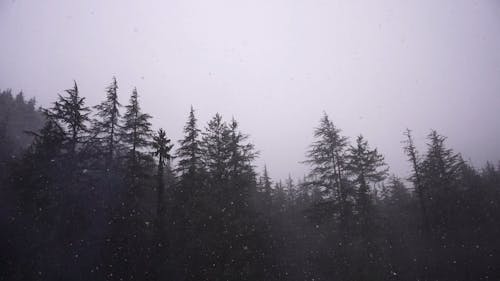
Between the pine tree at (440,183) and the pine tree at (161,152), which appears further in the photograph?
the pine tree at (440,183)

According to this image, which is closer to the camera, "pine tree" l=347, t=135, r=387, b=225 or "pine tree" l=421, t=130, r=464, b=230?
"pine tree" l=347, t=135, r=387, b=225

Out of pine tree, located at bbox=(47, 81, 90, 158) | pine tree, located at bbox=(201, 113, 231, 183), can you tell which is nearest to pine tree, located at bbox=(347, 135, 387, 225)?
pine tree, located at bbox=(201, 113, 231, 183)

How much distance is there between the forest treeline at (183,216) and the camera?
613 inches

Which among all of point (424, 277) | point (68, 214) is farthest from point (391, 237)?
point (68, 214)

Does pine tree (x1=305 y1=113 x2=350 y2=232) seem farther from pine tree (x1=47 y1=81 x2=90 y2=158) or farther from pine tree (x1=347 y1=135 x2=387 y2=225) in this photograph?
pine tree (x1=47 y1=81 x2=90 y2=158)

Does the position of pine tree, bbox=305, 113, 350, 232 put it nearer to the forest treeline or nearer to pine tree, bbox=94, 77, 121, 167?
the forest treeline

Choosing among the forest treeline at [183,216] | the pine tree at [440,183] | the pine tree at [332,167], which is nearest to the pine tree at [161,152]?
the forest treeline at [183,216]

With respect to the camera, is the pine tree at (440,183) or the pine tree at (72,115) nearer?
the pine tree at (72,115)

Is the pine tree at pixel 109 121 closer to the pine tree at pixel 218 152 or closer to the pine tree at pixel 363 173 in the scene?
the pine tree at pixel 218 152

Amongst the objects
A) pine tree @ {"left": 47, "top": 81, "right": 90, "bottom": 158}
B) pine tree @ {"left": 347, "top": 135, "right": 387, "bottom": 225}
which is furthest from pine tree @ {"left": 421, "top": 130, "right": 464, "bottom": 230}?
pine tree @ {"left": 47, "top": 81, "right": 90, "bottom": 158}

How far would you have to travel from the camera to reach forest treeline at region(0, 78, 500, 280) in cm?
1558

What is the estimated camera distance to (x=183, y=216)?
19.9m

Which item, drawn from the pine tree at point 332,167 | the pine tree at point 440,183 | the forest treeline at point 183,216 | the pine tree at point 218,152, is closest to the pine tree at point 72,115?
the forest treeline at point 183,216

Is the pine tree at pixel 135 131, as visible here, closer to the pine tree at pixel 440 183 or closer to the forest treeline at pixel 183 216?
the forest treeline at pixel 183 216
